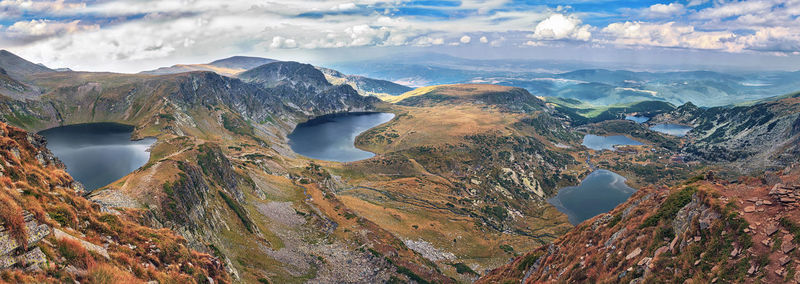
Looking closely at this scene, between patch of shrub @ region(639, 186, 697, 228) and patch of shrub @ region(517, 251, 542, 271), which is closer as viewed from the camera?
patch of shrub @ region(639, 186, 697, 228)

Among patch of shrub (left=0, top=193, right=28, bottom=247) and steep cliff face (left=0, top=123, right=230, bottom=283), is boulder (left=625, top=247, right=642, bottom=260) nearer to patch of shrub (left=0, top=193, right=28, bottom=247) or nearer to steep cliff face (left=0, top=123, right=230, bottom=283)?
steep cliff face (left=0, top=123, right=230, bottom=283)

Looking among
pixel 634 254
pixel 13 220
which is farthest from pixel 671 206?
pixel 13 220

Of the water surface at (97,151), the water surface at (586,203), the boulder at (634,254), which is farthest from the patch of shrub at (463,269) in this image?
the water surface at (586,203)

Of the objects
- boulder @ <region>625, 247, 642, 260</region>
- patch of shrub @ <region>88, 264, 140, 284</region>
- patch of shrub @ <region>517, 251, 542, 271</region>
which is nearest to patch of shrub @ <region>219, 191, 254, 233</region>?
patch of shrub @ <region>88, 264, 140, 284</region>

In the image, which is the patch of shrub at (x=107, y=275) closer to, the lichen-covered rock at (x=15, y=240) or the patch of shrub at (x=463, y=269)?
the lichen-covered rock at (x=15, y=240)

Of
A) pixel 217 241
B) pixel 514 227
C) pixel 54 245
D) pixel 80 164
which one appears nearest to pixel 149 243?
pixel 54 245

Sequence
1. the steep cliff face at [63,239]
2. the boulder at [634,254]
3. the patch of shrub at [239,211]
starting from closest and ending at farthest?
1. the steep cliff face at [63,239]
2. the boulder at [634,254]
3. the patch of shrub at [239,211]
